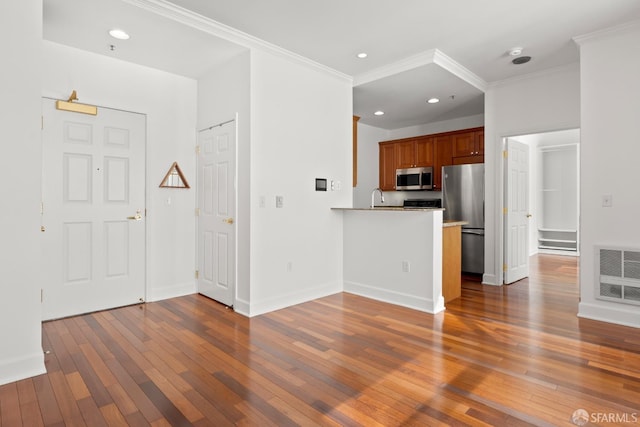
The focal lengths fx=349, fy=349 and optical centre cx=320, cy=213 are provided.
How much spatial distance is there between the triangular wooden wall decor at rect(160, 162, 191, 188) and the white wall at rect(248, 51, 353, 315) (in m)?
1.28

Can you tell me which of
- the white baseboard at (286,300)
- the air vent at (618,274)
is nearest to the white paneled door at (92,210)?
the white baseboard at (286,300)

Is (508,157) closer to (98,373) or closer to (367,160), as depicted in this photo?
(367,160)

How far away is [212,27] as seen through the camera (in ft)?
10.8

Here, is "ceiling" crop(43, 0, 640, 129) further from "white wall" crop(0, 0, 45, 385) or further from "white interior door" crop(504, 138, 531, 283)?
"white interior door" crop(504, 138, 531, 283)

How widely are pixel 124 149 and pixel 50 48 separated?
1160 mm

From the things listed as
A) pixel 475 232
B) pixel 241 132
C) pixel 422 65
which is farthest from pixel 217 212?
pixel 475 232

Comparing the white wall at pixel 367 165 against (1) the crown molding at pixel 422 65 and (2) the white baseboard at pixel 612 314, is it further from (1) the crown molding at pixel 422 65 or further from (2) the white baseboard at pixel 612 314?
(2) the white baseboard at pixel 612 314

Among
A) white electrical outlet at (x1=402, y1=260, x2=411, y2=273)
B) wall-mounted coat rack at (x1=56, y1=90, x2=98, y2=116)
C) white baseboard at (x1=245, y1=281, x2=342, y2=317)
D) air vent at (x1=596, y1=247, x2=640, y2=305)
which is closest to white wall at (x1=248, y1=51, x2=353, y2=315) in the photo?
white baseboard at (x1=245, y1=281, x2=342, y2=317)

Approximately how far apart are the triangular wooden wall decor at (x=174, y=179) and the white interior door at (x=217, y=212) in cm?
21

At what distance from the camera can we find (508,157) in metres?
5.08

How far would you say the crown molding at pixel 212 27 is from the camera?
114 inches

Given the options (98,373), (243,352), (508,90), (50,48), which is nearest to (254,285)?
(243,352)

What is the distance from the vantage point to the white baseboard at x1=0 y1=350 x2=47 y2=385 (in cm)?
231

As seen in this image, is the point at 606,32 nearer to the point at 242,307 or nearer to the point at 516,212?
the point at 516,212
